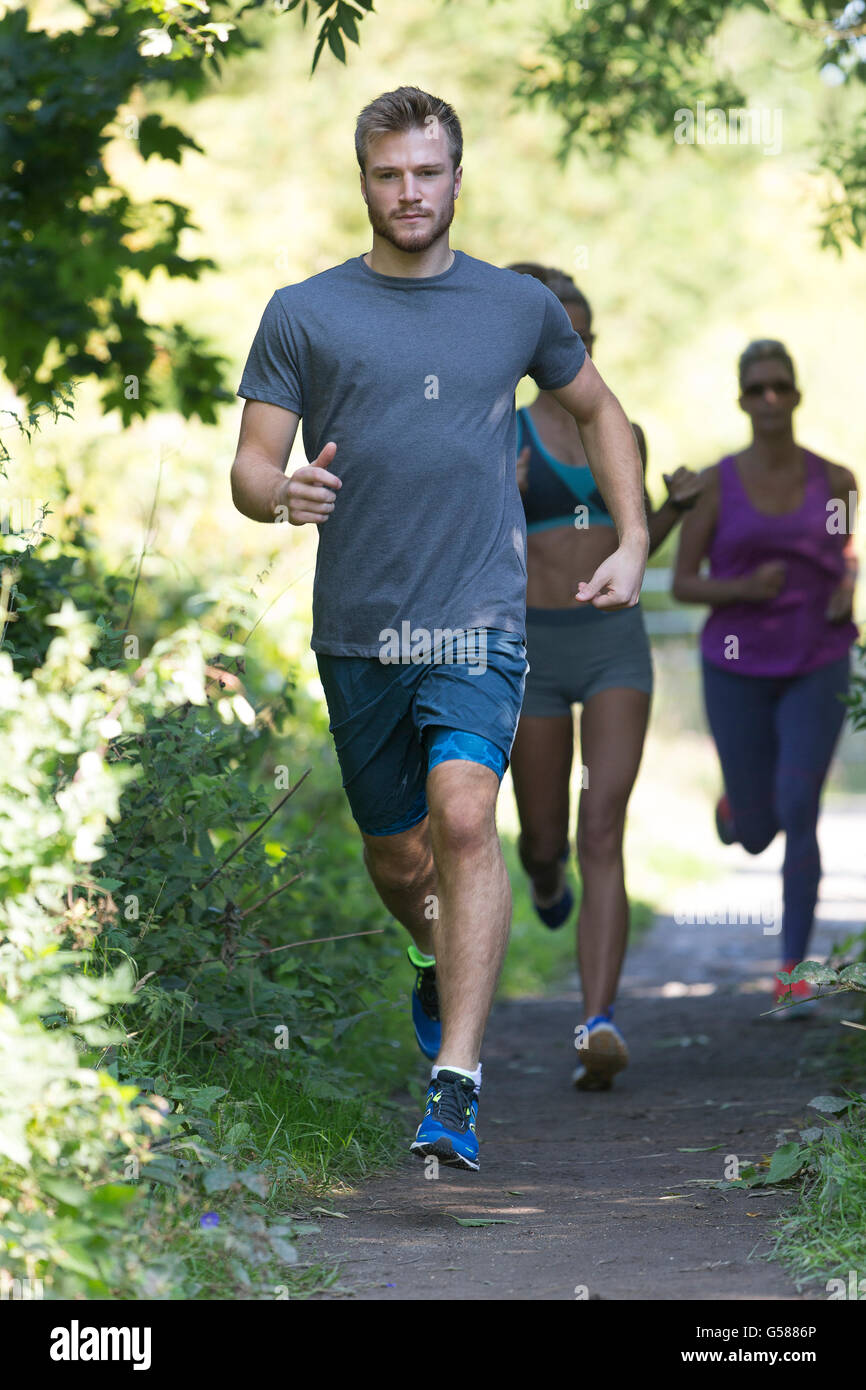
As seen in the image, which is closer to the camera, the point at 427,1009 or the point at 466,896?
the point at 466,896

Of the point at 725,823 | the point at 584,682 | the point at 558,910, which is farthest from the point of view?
the point at 725,823

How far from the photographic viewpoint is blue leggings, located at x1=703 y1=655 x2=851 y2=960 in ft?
21.3

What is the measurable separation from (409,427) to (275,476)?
34 cm

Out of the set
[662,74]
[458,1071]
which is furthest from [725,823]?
[458,1071]

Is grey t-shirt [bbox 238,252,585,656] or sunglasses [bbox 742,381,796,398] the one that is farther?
sunglasses [bbox 742,381,796,398]

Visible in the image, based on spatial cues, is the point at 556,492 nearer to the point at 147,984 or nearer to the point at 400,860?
the point at 400,860

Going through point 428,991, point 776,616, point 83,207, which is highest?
point 83,207

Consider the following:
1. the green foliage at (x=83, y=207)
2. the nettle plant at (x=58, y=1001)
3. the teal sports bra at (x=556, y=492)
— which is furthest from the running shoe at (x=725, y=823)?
the nettle plant at (x=58, y=1001)

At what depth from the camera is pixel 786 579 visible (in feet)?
21.8

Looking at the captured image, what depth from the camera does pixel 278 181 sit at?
20.8 m

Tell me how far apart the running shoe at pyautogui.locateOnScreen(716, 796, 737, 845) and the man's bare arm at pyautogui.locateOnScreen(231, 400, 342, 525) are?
3353 mm

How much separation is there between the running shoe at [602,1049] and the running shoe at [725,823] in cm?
171

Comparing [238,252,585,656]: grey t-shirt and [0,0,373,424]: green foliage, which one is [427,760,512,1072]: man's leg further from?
[0,0,373,424]: green foliage

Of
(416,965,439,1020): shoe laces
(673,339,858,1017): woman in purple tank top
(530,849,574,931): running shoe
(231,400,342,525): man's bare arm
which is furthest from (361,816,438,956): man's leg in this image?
(673,339,858,1017): woman in purple tank top
